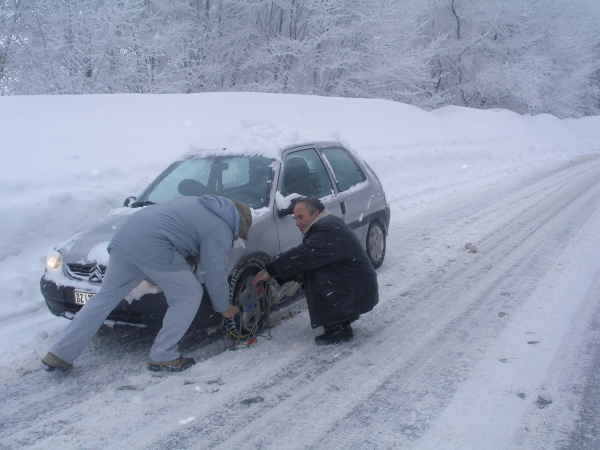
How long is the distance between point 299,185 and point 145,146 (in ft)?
16.1

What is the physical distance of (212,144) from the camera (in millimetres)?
4727

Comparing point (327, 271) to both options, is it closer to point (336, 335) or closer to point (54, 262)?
point (336, 335)

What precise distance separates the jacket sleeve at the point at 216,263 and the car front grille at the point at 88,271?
2.78 ft

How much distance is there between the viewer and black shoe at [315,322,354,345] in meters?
3.64

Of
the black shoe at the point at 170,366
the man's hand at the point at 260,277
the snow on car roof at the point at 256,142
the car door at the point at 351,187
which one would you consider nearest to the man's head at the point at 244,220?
the man's hand at the point at 260,277

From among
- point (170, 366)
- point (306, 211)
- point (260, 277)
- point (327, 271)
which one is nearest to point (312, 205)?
point (306, 211)

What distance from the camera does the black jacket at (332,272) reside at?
3.44 metres

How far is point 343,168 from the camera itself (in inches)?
209

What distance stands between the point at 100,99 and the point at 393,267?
24.7 ft

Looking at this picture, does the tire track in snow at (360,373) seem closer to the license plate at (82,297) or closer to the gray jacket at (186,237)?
the gray jacket at (186,237)

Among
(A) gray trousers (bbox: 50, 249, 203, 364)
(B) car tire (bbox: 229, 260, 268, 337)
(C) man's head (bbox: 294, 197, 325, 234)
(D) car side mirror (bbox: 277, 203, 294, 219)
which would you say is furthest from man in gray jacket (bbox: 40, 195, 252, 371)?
(D) car side mirror (bbox: 277, 203, 294, 219)

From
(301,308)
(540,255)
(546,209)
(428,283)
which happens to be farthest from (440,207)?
(301,308)

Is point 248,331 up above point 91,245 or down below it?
below

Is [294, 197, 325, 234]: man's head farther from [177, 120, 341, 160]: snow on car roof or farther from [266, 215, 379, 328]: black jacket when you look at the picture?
[177, 120, 341, 160]: snow on car roof
